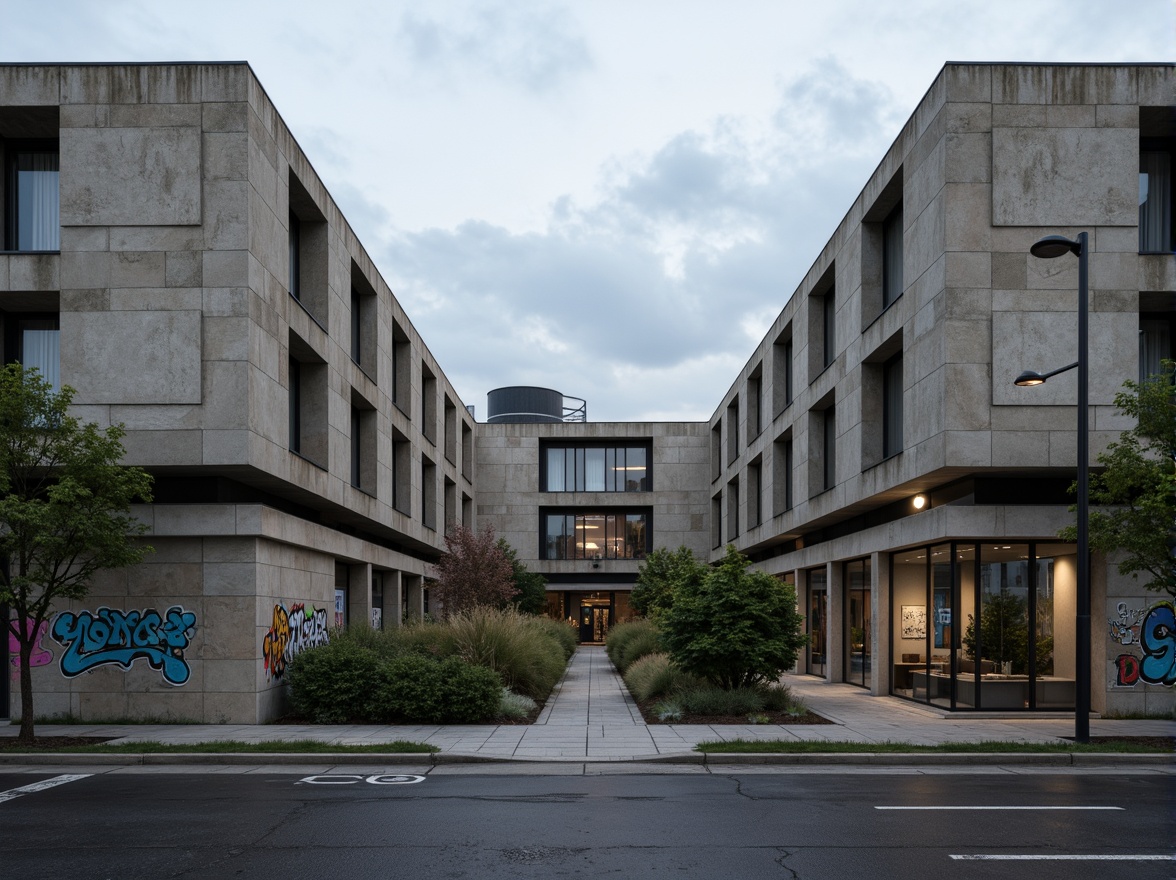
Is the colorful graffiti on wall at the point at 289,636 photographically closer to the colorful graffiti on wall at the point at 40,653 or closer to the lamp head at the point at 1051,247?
the colorful graffiti on wall at the point at 40,653

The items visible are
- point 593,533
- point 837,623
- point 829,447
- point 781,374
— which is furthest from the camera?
point 593,533

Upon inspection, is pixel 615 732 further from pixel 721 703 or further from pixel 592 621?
pixel 592 621

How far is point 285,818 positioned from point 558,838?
2906 mm

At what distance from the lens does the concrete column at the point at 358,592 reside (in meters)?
27.5

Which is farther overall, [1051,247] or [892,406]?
[892,406]

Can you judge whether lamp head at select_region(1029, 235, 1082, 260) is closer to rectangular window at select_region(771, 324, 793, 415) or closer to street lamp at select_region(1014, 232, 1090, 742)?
street lamp at select_region(1014, 232, 1090, 742)

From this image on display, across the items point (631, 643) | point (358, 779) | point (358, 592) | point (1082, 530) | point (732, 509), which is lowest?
point (631, 643)

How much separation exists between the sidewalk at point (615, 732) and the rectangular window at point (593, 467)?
35.3 metres

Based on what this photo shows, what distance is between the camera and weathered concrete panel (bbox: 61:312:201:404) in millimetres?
17375

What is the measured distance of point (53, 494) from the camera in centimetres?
1462

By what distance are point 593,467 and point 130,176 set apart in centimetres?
3980

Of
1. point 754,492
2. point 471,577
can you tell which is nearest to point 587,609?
point 754,492

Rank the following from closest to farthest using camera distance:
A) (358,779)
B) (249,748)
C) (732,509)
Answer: (358,779) → (249,748) → (732,509)

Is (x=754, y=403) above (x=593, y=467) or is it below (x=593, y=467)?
above
